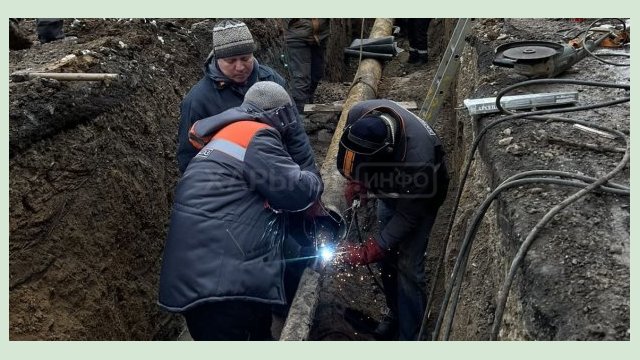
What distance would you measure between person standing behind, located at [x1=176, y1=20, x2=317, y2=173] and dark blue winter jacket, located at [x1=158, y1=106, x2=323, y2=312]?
0.85m

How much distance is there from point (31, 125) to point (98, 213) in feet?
2.45

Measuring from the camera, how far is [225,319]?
3.28m

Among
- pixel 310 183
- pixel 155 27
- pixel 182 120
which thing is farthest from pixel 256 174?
pixel 155 27

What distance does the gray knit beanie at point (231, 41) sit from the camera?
413cm

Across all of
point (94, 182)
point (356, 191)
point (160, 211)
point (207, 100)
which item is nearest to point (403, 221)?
point (356, 191)

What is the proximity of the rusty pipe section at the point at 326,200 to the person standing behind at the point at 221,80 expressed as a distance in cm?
86

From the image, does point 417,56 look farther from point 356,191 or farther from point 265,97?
point 265,97

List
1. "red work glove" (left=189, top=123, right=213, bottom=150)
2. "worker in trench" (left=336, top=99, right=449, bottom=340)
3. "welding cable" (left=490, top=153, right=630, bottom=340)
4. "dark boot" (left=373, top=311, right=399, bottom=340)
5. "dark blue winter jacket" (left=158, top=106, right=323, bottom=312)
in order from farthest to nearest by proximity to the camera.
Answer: "dark boot" (left=373, top=311, right=399, bottom=340), "worker in trench" (left=336, top=99, right=449, bottom=340), "red work glove" (left=189, top=123, right=213, bottom=150), "dark blue winter jacket" (left=158, top=106, right=323, bottom=312), "welding cable" (left=490, top=153, right=630, bottom=340)

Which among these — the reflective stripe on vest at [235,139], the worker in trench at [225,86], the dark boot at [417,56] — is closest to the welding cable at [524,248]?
the reflective stripe on vest at [235,139]

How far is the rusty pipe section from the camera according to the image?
3.52 m

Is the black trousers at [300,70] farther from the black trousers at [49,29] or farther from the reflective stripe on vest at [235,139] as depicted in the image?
the reflective stripe on vest at [235,139]

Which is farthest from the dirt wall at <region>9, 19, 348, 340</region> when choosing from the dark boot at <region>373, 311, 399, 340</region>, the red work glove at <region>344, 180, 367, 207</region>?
the dark boot at <region>373, 311, 399, 340</region>

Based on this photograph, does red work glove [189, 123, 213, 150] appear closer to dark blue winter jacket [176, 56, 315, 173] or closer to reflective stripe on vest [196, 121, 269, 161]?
reflective stripe on vest [196, 121, 269, 161]

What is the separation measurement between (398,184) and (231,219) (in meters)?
1.19
